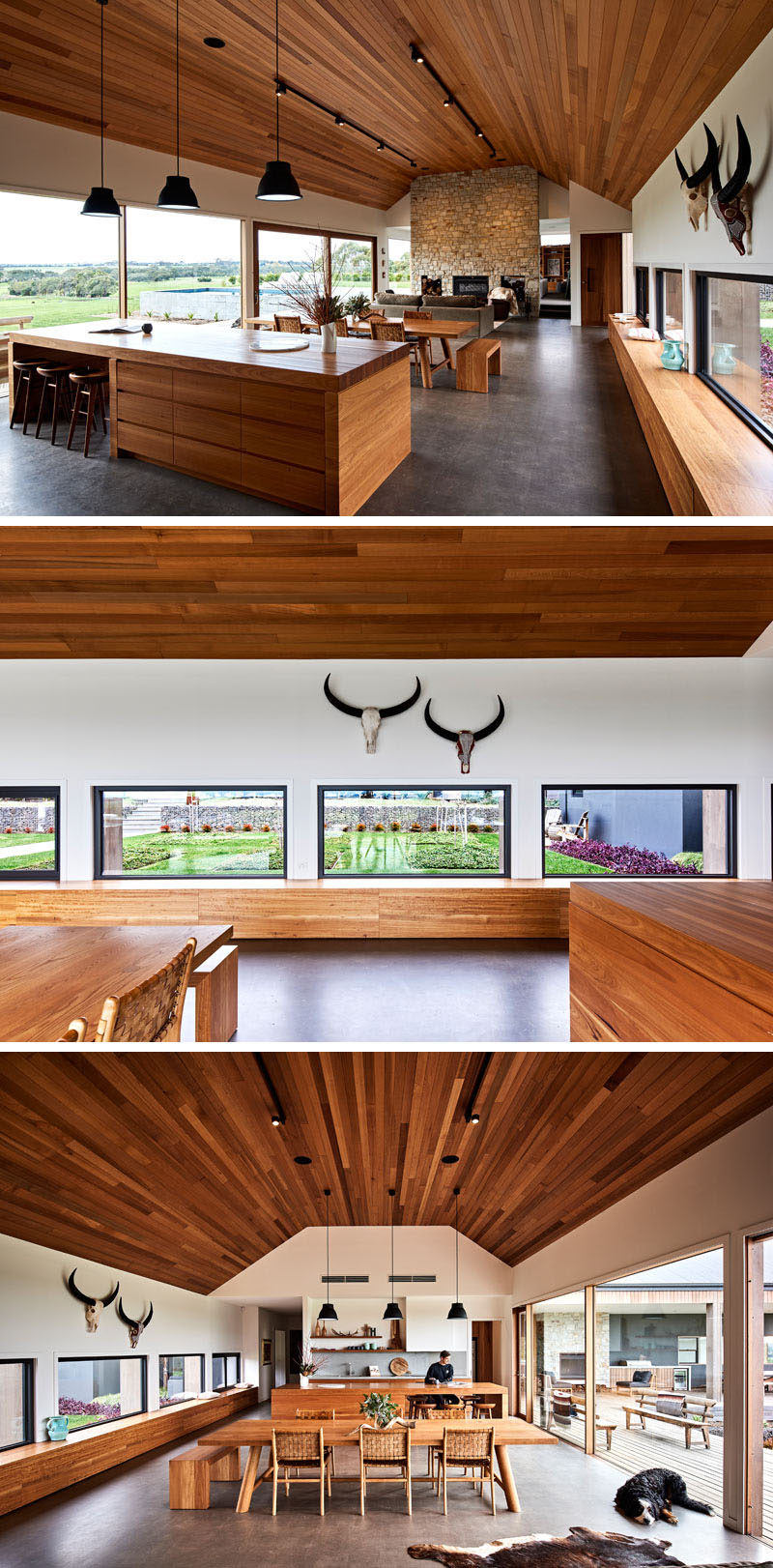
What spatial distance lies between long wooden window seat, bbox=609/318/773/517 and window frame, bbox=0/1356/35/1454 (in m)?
7.72

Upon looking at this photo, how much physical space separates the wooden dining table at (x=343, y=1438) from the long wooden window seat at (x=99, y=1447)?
1311 mm

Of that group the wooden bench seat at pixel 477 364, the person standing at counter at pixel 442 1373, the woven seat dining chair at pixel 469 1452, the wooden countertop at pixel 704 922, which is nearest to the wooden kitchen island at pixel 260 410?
the wooden bench seat at pixel 477 364

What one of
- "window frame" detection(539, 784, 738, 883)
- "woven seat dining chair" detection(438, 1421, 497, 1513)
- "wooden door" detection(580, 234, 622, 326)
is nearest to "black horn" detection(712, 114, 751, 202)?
"wooden door" detection(580, 234, 622, 326)

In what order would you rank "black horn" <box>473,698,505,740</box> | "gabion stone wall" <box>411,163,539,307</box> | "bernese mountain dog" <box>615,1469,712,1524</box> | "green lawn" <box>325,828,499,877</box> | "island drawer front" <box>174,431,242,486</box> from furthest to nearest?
"black horn" <box>473,698,505,740</box> < "green lawn" <box>325,828,499,877</box> < "bernese mountain dog" <box>615,1469,712,1524</box> < "island drawer front" <box>174,431,242,486</box> < "gabion stone wall" <box>411,163,539,307</box>

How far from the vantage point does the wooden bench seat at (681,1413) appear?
15.9 feet

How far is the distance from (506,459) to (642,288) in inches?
14.2

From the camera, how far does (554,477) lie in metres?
1.78

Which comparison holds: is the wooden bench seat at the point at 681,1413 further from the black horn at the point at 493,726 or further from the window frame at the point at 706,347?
the window frame at the point at 706,347

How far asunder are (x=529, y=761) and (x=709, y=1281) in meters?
2.67

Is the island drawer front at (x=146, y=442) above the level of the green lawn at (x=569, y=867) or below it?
above

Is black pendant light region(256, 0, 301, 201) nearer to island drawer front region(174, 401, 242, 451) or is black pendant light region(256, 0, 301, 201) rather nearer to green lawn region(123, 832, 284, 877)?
island drawer front region(174, 401, 242, 451)

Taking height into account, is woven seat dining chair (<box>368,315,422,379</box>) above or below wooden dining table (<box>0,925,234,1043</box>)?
above

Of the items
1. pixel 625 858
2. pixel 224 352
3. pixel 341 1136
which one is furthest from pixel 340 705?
pixel 224 352

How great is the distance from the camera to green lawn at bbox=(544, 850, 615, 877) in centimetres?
557
